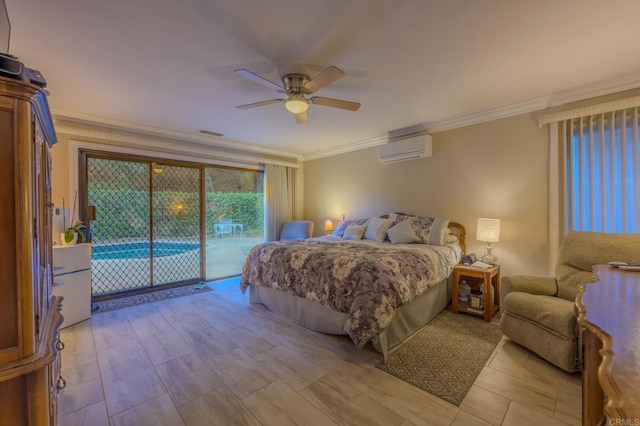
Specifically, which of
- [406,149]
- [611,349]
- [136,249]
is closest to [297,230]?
[406,149]

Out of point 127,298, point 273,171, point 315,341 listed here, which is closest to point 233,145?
point 273,171

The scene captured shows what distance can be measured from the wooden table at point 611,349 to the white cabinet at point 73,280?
3.96 meters

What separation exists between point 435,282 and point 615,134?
2314mm

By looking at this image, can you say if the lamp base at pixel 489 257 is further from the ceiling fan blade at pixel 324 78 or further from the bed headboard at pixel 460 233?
the ceiling fan blade at pixel 324 78

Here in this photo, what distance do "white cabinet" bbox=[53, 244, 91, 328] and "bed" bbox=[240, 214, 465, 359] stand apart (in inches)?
69.9

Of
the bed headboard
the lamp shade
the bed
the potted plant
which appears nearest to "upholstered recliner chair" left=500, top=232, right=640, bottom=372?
the lamp shade

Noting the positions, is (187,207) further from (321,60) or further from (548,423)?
(548,423)

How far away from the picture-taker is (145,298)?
374 cm

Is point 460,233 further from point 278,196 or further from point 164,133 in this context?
point 164,133

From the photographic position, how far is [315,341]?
252 cm

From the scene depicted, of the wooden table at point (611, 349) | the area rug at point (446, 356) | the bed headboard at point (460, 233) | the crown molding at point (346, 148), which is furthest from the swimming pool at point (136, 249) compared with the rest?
the wooden table at point (611, 349)

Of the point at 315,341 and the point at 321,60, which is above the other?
the point at 321,60

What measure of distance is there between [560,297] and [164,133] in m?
5.23

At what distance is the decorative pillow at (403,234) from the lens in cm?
358
